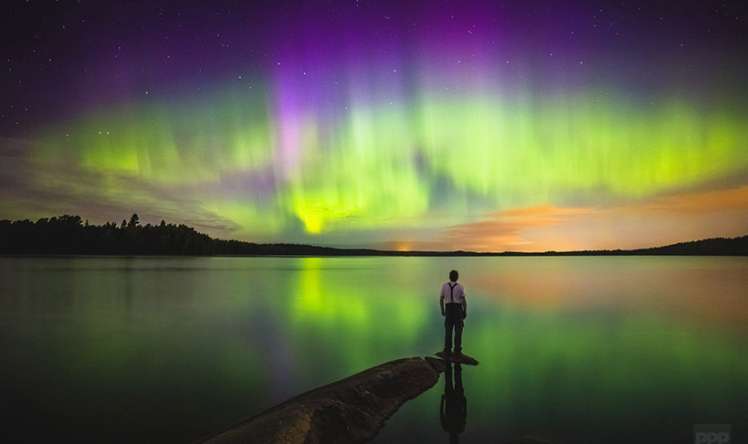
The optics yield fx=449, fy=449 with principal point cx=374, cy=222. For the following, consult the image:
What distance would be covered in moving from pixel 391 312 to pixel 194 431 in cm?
2939

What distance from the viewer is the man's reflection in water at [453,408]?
39.5ft

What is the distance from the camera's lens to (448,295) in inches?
690

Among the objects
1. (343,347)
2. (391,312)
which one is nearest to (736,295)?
(391,312)

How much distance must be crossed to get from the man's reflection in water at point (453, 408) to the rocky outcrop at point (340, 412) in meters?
0.71

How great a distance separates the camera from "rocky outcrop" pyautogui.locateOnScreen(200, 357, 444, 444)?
9352mm

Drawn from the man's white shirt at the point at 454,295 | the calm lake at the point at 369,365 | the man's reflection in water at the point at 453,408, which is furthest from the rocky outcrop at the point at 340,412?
the man's white shirt at the point at 454,295

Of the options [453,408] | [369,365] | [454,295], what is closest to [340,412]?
[453,408]

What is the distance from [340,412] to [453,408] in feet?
13.6

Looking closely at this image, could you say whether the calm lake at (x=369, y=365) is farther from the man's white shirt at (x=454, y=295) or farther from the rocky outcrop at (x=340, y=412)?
the man's white shirt at (x=454, y=295)

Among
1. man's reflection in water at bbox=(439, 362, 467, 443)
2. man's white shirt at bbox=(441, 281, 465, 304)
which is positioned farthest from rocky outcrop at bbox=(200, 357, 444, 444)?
man's white shirt at bbox=(441, 281, 465, 304)

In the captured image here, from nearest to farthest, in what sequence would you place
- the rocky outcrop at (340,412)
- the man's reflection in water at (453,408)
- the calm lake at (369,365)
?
the rocky outcrop at (340,412) < the man's reflection in water at (453,408) < the calm lake at (369,365)

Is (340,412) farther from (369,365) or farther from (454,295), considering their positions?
(369,365)

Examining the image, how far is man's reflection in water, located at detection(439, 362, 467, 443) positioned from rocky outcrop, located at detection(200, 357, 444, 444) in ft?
2.32

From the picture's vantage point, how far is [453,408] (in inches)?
531
